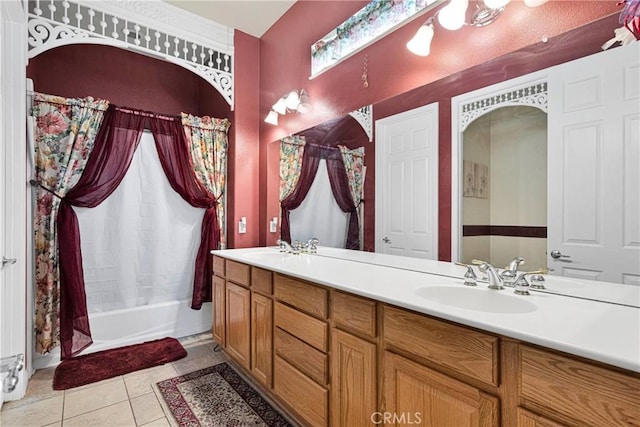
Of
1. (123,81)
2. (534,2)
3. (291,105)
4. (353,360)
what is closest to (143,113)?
(123,81)

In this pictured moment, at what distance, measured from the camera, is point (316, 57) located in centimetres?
250

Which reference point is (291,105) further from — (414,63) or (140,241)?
(140,241)

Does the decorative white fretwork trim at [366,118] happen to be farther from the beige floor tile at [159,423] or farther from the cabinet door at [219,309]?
the beige floor tile at [159,423]

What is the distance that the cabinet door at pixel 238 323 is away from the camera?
211cm

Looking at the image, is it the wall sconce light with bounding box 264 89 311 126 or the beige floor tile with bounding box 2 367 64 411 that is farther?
the wall sconce light with bounding box 264 89 311 126

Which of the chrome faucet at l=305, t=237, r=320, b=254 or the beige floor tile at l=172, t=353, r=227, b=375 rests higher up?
the chrome faucet at l=305, t=237, r=320, b=254

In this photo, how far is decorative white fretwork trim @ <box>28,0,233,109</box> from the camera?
231 centimetres

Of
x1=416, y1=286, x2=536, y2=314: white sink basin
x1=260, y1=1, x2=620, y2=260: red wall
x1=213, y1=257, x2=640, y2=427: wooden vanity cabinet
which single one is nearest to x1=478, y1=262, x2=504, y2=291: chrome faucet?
x1=416, y1=286, x2=536, y2=314: white sink basin

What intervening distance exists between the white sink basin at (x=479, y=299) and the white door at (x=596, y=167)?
248 millimetres

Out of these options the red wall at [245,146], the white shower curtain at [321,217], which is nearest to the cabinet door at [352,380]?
the white shower curtain at [321,217]

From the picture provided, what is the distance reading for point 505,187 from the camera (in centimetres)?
140

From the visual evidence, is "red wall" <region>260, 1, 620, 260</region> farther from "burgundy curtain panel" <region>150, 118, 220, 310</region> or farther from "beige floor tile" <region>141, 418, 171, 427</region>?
"beige floor tile" <region>141, 418, 171, 427</region>

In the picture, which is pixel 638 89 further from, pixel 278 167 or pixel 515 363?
pixel 278 167

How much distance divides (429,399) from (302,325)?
28.0 inches
